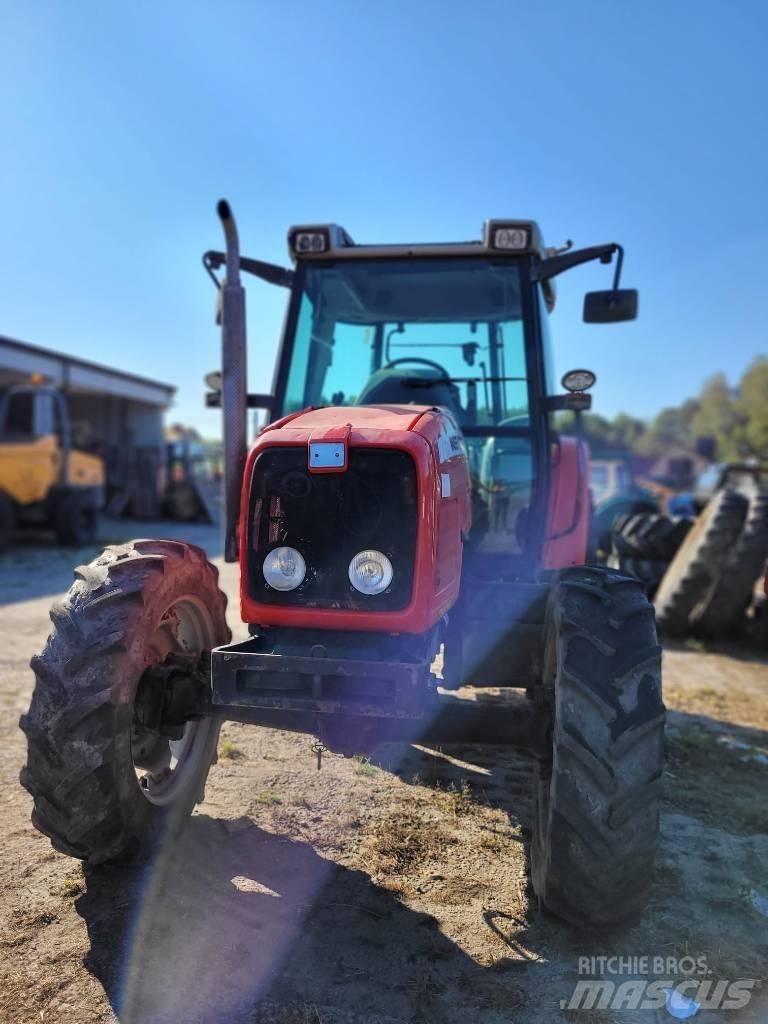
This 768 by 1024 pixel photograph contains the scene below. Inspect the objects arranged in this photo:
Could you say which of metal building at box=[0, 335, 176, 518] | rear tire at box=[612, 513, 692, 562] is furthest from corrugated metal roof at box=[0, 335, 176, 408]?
rear tire at box=[612, 513, 692, 562]

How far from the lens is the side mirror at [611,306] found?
400 cm

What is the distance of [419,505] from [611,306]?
1.94 m

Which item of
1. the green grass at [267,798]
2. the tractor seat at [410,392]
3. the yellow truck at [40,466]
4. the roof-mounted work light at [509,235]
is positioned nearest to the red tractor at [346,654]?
the green grass at [267,798]

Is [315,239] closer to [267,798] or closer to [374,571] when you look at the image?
[374,571]

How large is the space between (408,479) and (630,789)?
126cm

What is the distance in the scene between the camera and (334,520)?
9.24 ft

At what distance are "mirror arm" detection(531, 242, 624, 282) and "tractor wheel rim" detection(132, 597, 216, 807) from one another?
239 centimetres

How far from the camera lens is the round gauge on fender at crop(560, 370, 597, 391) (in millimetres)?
4047

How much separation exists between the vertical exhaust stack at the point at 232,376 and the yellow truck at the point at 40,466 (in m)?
11.3

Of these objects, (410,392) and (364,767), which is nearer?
(410,392)

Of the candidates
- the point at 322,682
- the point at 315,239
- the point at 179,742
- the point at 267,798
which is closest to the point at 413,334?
the point at 315,239

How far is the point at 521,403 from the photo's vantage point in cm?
412

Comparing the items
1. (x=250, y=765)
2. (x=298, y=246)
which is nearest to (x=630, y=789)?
(x=250, y=765)

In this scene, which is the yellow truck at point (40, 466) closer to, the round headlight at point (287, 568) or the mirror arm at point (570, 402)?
the mirror arm at point (570, 402)
